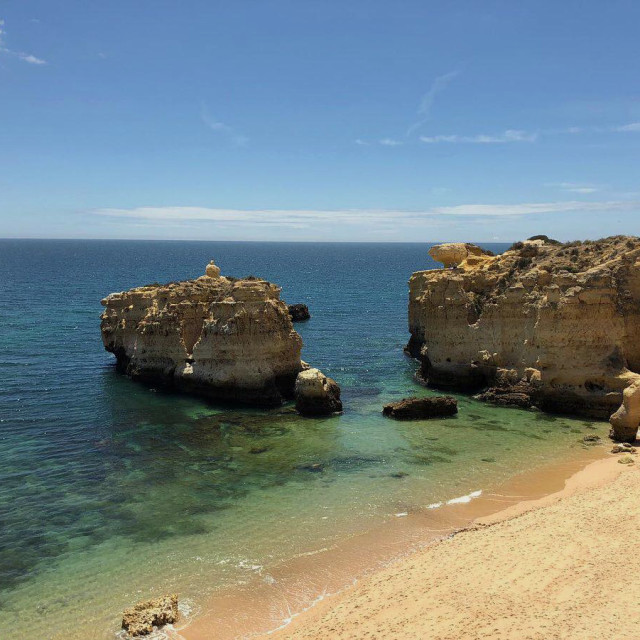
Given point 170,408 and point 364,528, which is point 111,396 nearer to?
point 170,408

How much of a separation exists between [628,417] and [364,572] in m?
14.1

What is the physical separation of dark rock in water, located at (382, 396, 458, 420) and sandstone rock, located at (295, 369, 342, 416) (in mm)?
2893

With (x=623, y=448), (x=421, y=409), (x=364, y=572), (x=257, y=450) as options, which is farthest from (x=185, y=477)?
(x=623, y=448)

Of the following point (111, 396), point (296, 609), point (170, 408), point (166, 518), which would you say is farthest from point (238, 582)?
point (111, 396)

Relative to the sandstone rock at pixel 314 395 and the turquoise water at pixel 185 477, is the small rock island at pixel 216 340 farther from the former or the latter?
the sandstone rock at pixel 314 395

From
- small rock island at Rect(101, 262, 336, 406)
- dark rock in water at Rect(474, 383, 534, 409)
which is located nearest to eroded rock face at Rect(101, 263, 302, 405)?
small rock island at Rect(101, 262, 336, 406)

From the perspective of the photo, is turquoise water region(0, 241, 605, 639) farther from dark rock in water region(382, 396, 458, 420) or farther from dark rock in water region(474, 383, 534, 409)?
dark rock in water region(474, 383, 534, 409)

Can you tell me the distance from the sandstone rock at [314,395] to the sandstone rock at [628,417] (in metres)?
12.7

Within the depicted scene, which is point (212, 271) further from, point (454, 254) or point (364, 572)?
point (364, 572)

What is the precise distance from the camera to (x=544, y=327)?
28734mm

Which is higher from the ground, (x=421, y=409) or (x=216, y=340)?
(x=216, y=340)

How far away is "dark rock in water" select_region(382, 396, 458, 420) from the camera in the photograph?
28.8 m

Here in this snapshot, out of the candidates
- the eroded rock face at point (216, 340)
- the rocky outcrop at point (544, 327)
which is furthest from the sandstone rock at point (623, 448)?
the eroded rock face at point (216, 340)

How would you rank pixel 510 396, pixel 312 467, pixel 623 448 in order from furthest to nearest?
1. pixel 510 396
2. pixel 623 448
3. pixel 312 467
